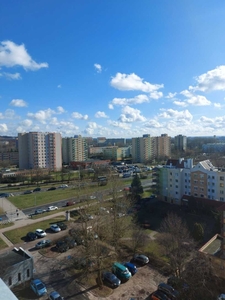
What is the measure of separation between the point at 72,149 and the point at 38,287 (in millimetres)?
77941

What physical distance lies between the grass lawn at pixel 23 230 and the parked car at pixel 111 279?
11523mm

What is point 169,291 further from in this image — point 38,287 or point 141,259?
point 38,287

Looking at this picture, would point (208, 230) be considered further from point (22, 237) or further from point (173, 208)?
point (22, 237)

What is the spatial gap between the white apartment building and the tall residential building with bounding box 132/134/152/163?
58.0m

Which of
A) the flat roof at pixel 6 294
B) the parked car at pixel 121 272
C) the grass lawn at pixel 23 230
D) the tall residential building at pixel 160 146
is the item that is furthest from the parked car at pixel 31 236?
the tall residential building at pixel 160 146

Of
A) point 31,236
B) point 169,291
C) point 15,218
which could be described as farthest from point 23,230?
point 169,291

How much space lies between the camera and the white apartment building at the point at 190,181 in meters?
34.3

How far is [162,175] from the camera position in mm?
40219

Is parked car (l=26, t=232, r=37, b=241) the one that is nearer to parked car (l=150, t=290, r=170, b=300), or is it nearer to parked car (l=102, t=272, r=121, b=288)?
parked car (l=102, t=272, r=121, b=288)

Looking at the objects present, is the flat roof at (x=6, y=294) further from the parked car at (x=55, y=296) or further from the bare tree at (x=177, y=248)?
the bare tree at (x=177, y=248)

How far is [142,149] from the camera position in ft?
329

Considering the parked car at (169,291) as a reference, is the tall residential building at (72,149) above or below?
above

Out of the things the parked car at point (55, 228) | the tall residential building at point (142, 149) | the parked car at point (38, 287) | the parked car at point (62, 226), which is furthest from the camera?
the tall residential building at point (142, 149)

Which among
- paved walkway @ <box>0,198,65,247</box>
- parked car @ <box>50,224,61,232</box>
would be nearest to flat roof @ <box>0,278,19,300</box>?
paved walkway @ <box>0,198,65,247</box>
